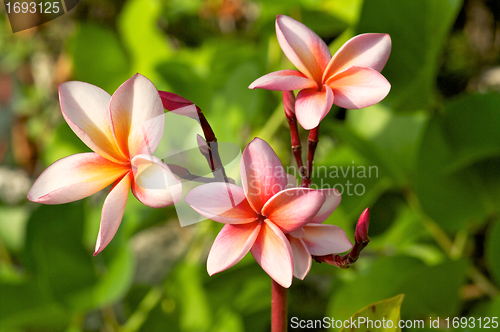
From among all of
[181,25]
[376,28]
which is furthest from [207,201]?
[181,25]

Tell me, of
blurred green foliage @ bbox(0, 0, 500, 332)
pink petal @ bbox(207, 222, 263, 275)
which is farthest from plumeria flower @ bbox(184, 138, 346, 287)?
blurred green foliage @ bbox(0, 0, 500, 332)

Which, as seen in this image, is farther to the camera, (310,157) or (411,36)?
(411,36)

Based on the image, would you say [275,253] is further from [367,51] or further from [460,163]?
[460,163]

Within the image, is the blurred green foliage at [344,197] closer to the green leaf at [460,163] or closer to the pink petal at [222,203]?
the green leaf at [460,163]

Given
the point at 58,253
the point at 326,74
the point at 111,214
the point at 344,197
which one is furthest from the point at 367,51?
the point at 58,253

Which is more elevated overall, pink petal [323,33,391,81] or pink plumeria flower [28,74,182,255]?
pink petal [323,33,391,81]

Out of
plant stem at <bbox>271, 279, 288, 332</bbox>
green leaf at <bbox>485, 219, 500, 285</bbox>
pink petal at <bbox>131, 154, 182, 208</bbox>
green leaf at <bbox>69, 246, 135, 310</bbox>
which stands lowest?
green leaf at <bbox>69, 246, 135, 310</bbox>

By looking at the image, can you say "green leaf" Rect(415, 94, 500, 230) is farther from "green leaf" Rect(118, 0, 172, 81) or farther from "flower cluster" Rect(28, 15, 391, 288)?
"green leaf" Rect(118, 0, 172, 81)
